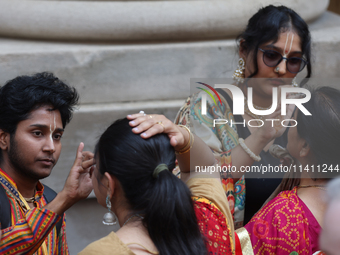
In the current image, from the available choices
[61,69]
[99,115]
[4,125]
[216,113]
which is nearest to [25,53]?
[61,69]

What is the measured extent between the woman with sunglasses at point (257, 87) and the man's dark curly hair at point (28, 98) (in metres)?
0.73

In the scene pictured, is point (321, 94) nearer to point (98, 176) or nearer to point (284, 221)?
point (284, 221)

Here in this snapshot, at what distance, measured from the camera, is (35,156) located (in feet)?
6.43

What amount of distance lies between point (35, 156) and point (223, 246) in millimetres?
978

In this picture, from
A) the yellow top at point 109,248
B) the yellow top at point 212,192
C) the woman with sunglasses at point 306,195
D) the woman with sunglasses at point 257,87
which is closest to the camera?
the yellow top at point 109,248

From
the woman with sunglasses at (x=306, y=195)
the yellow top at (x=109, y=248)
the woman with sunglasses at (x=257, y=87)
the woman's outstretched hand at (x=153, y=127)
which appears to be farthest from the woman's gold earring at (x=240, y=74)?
the yellow top at (x=109, y=248)

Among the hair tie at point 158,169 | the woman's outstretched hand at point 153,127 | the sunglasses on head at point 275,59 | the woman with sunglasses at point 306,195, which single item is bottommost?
the woman with sunglasses at point 306,195

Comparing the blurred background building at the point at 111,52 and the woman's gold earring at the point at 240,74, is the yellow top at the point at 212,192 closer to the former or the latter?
the woman's gold earring at the point at 240,74

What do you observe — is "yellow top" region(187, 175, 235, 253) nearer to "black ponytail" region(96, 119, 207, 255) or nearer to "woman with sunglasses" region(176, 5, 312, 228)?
"black ponytail" region(96, 119, 207, 255)

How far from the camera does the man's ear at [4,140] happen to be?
79.0 inches

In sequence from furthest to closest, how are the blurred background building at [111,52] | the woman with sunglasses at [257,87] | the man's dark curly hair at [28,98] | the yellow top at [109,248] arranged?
the blurred background building at [111,52], the woman with sunglasses at [257,87], the man's dark curly hair at [28,98], the yellow top at [109,248]

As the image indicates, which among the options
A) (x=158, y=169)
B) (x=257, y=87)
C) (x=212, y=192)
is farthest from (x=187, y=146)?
(x=257, y=87)

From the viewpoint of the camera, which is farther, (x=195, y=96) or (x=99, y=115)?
(x=99, y=115)

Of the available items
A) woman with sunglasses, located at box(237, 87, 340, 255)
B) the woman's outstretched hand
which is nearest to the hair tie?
the woman's outstretched hand
